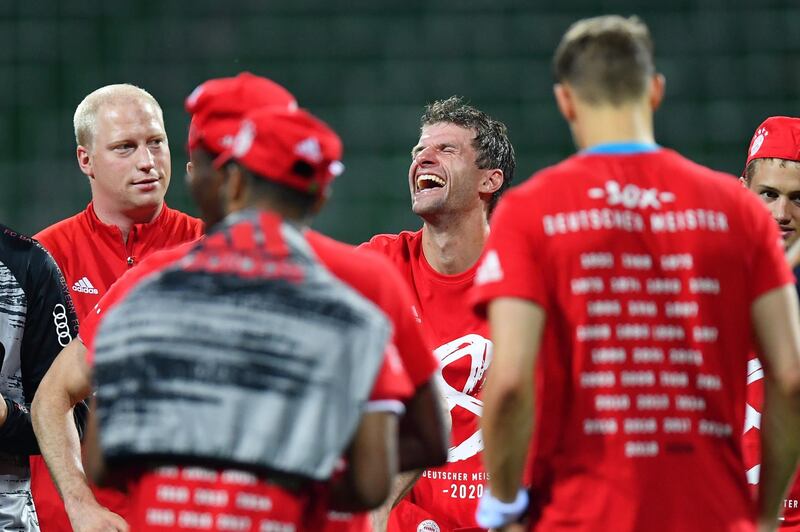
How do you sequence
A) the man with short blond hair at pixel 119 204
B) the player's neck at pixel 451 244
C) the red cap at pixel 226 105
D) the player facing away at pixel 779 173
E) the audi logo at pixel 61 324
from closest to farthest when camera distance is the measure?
the red cap at pixel 226 105
the audi logo at pixel 61 324
the player facing away at pixel 779 173
the player's neck at pixel 451 244
the man with short blond hair at pixel 119 204

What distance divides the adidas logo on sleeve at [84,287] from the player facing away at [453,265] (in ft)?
3.14

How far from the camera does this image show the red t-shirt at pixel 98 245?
4.87 m

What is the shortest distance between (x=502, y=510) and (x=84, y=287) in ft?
8.79

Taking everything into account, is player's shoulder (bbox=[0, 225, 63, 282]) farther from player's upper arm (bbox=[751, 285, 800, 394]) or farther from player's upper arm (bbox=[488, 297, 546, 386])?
player's upper arm (bbox=[751, 285, 800, 394])

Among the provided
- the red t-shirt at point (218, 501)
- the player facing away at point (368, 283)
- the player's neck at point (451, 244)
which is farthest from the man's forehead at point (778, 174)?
the red t-shirt at point (218, 501)

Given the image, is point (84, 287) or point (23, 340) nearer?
point (23, 340)

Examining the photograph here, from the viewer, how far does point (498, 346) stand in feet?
7.95

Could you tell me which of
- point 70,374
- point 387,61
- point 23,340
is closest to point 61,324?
point 23,340

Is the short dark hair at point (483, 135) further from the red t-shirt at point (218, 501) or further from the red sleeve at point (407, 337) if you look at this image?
the red t-shirt at point (218, 501)

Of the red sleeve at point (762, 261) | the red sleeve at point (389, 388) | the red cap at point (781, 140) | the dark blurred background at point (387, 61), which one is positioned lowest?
the red sleeve at point (389, 388)

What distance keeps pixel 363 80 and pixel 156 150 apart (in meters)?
4.16

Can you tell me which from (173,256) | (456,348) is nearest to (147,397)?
(173,256)

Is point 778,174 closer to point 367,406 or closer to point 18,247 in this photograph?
point 18,247

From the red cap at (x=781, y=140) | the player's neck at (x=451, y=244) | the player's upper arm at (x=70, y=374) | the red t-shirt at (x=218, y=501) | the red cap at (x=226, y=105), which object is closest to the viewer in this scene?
the red t-shirt at (x=218, y=501)
